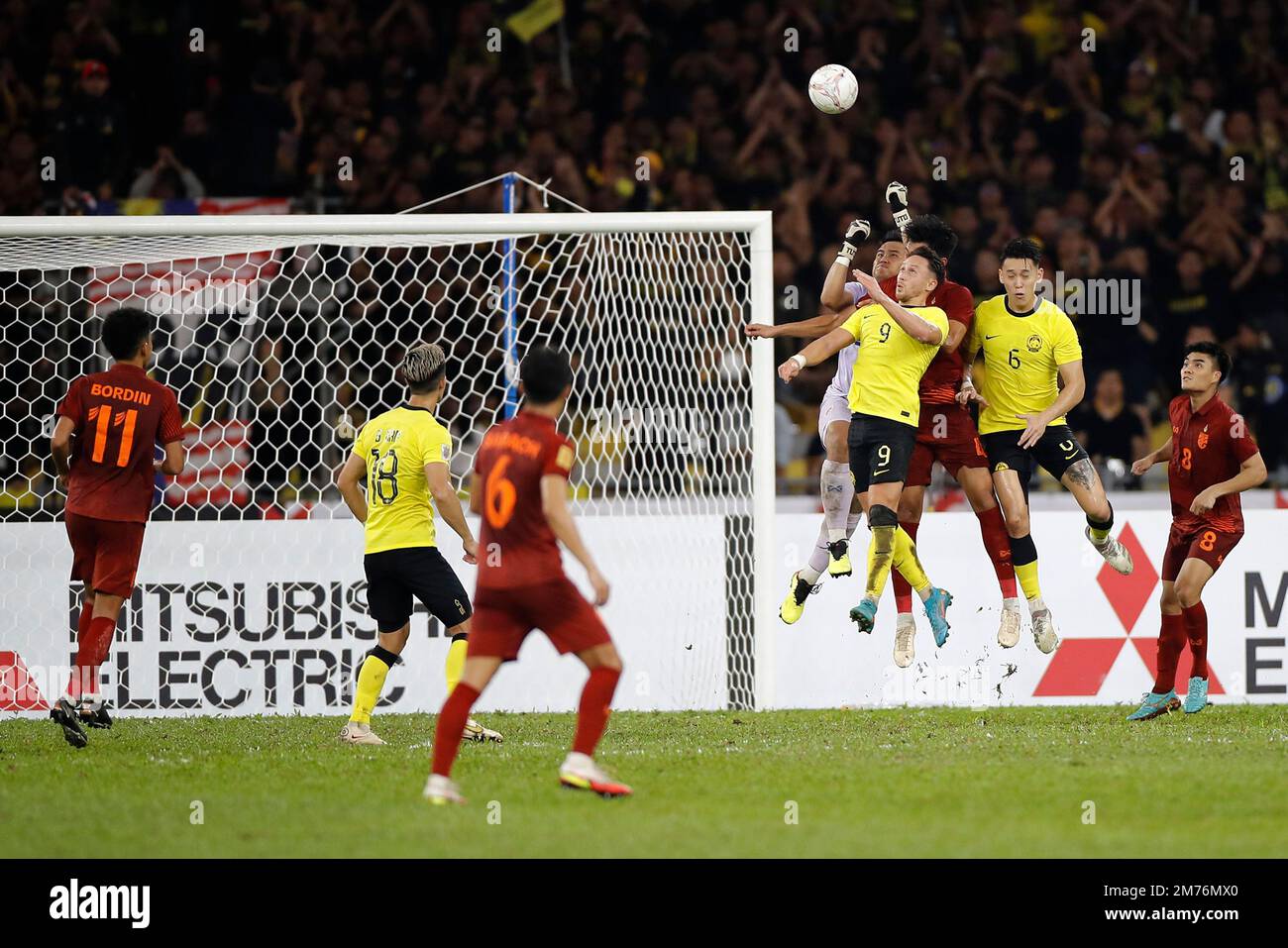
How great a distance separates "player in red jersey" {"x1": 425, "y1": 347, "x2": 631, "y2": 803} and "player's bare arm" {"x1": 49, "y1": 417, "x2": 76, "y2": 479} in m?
3.16

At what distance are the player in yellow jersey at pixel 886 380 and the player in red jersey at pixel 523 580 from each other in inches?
102

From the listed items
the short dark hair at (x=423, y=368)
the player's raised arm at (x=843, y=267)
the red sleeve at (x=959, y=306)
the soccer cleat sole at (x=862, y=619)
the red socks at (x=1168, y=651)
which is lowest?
the red socks at (x=1168, y=651)

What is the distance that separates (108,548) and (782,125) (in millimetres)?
8079

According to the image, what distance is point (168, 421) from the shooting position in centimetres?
894

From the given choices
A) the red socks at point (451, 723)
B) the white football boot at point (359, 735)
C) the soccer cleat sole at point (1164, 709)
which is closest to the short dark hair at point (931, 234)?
the soccer cleat sole at point (1164, 709)

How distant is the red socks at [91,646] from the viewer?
29.0 ft

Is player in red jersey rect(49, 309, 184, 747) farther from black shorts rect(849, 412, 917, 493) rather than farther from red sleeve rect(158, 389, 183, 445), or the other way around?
black shorts rect(849, 412, 917, 493)

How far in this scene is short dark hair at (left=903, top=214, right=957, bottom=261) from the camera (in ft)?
30.0

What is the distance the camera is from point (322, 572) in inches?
414

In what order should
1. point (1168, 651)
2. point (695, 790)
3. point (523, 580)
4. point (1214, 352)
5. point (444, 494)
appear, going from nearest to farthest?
point (523, 580)
point (695, 790)
point (444, 494)
point (1214, 352)
point (1168, 651)

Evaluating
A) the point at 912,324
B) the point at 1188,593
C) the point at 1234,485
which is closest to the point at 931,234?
the point at 912,324

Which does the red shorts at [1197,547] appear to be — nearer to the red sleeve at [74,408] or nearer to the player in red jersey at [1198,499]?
the player in red jersey at [1198,499]

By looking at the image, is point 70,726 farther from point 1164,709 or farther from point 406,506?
point 1164,709

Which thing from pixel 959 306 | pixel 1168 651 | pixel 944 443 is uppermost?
pixel 959 306
